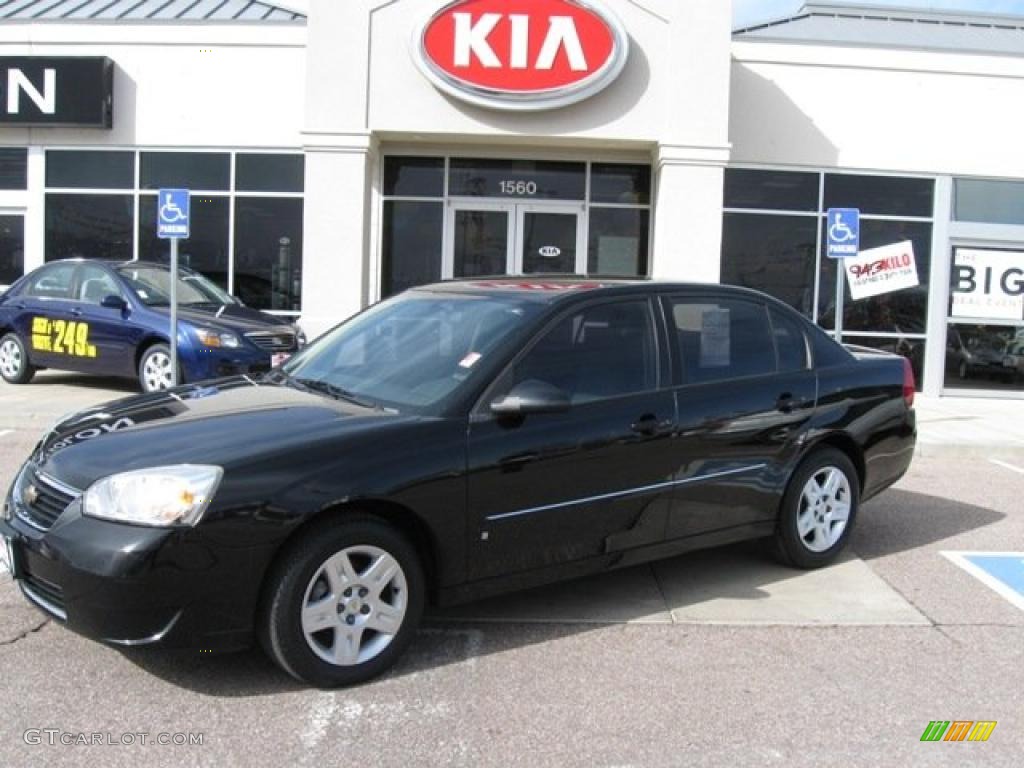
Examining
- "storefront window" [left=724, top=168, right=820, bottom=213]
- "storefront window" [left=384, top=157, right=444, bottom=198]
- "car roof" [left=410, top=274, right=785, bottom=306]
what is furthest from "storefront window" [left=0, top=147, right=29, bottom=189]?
"car roof" [left=410, top=274, right=785, bottom=306]

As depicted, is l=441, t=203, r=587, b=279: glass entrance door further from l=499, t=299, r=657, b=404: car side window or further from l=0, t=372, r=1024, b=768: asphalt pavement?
l=499, t=299, r=657, b=404: car side window

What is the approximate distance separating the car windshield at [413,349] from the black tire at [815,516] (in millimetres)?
1966

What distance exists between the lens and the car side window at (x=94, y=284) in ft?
39.2

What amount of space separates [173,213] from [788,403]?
7702 millimetres

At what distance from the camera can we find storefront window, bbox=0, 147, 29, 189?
1587 cm

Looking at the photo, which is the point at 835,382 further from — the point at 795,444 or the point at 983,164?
the point at 983,164

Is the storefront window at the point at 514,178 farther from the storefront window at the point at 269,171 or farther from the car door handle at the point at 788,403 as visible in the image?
the car door handle at the point at 788,403

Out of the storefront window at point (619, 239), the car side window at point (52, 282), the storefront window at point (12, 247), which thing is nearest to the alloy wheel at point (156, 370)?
the car side window at point (52, 282)

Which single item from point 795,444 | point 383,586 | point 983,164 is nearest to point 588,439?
point 383,586

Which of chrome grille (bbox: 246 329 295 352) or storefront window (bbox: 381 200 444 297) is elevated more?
storefront window (bbox: 381 200 444 297)

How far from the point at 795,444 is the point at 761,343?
1.94 feet

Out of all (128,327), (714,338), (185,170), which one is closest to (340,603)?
(714,338)

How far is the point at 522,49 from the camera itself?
13.4 metres

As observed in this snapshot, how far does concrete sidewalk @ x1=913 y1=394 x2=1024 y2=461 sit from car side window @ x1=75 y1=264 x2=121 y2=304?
9.43 m
